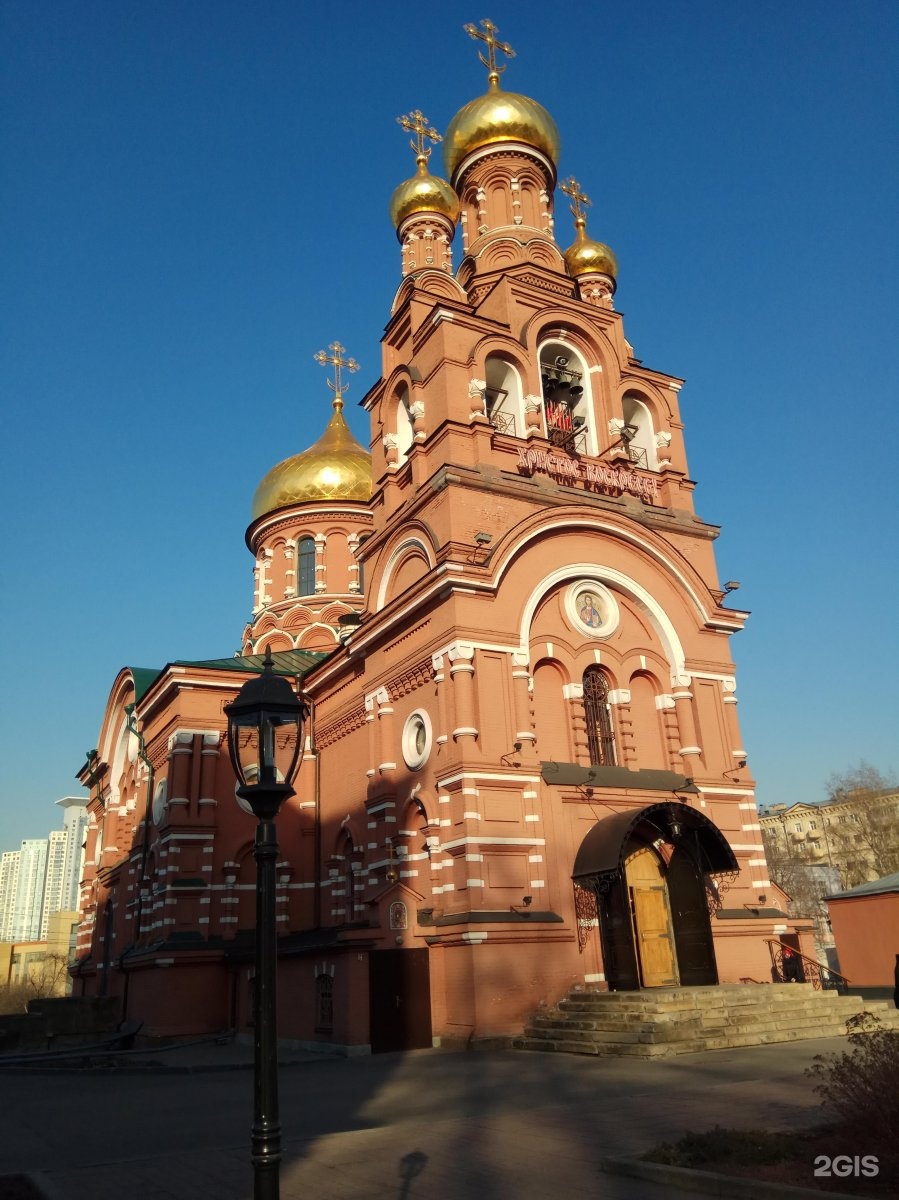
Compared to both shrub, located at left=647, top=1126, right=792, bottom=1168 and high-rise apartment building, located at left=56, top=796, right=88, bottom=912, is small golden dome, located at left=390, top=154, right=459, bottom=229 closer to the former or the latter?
shrub, located at left=647, top=1126, right=792, bottom=1168

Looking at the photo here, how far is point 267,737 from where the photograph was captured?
5543 mm

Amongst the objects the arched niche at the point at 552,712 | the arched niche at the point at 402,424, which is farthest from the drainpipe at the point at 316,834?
the arched niche at the point at 552,712

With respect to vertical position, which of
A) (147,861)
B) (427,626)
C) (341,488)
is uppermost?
(341,488)

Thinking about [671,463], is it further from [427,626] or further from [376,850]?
[376,850]

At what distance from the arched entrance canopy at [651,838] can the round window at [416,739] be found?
3224 millimetres

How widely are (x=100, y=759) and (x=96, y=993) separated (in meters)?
6.82

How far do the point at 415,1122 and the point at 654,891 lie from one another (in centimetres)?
850

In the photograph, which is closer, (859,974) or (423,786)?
(423,786)

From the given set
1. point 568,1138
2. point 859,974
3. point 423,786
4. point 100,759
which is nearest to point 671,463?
point 423,786

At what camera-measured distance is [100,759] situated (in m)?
29.5

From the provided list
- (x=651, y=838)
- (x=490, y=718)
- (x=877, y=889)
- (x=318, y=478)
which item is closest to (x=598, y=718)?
(x=651, y=838)

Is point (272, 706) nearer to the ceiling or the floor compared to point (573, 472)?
nearer to the floor

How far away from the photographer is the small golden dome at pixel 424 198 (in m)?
23.1

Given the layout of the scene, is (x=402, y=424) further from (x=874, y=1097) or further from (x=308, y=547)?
(x=874, y=1097)
